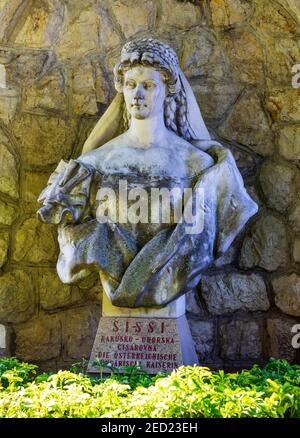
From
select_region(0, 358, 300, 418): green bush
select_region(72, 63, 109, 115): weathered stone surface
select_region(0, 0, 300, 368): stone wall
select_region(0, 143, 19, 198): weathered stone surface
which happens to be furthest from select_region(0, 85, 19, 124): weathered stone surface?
select_region(0, 358, 300, 418): green bush

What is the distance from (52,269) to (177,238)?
1298mm

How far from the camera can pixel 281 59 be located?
451 centimetres

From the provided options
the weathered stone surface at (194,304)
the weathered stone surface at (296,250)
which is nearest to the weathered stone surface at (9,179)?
the weathered stone surface at (194,304)

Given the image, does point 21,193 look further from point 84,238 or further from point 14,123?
point 84,238

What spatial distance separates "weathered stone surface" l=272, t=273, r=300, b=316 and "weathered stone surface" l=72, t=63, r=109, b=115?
152 cm

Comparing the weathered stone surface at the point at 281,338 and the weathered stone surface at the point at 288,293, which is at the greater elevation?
the weathered stone surface at the point at 288,293

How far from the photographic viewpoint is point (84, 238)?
Result: 343cm

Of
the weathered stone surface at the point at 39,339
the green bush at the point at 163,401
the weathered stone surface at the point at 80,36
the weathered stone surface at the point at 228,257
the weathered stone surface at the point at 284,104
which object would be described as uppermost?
the weathered stone surface at the point at 80,36

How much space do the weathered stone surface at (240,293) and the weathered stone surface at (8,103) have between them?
161cm

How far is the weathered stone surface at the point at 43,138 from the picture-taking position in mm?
4469

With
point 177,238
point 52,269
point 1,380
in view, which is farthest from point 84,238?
point 52,269

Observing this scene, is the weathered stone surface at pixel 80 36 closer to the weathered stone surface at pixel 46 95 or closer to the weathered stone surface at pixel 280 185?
the weathered stone surface at pixel 46 95
